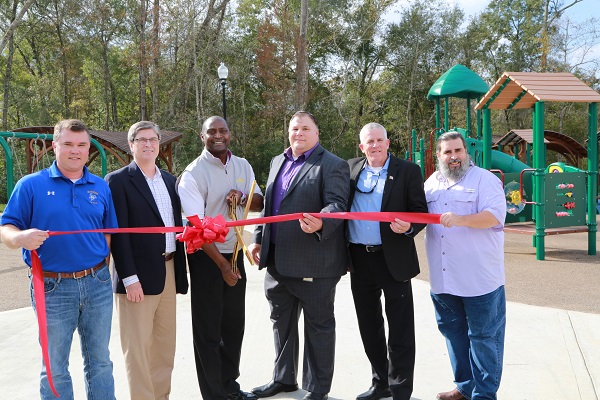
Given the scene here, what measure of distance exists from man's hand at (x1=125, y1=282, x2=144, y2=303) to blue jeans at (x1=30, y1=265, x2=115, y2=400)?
0.13m

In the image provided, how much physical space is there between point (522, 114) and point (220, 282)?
3542 cm

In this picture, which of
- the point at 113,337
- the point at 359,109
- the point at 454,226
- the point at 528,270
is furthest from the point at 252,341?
the point at 359,109

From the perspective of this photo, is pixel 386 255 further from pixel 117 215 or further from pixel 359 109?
pixel 359 109

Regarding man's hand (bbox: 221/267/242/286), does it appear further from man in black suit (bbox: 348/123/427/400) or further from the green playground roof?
the green playground roof

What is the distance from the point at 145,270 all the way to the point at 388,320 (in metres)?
1.61

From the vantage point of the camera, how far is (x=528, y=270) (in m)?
8.83

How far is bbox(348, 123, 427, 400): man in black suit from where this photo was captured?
368cm

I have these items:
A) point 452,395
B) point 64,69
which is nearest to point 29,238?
point 452,395

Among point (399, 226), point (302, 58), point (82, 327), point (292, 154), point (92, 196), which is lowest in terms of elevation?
point (82, 327)

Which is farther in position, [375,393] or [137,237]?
[375,393]

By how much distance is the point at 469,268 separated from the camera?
3.49 meters

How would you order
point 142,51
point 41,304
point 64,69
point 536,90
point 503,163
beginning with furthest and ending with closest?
1. point 64,69
2. point 142,51
3. point 503,163
4. point 536,90
5. point 41,304

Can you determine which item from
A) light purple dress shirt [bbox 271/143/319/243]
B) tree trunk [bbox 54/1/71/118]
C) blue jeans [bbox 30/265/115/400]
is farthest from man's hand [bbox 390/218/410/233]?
tree trunk [bbox 54/1/71/118]

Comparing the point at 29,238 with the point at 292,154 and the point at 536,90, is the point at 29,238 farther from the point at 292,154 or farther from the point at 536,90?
the point at 536,90
